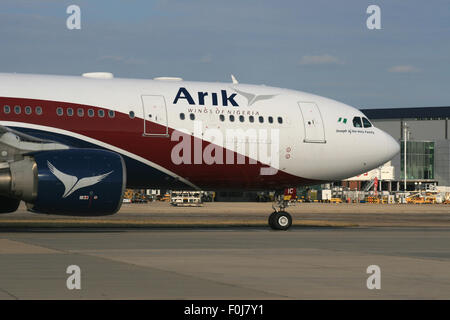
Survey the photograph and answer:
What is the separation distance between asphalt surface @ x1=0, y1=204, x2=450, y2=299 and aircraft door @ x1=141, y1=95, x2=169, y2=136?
3.15 metres

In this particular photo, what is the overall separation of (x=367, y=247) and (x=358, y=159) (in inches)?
316

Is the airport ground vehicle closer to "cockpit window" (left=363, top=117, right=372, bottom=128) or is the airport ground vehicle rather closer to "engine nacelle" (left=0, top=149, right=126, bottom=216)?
"cockpit window" (left=363, top=117, right=372, bottom=128)

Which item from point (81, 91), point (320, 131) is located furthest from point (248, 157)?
point (81, 91)

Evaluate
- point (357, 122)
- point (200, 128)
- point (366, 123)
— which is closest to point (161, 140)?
point (200, 128)

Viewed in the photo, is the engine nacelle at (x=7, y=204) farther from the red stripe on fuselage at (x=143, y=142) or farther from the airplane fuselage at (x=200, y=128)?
the red stripe on fuselage at (x=143, y=142)

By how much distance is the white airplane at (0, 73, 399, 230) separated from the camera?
67.6 feet

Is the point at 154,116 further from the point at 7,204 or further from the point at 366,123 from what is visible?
the point at 366,123

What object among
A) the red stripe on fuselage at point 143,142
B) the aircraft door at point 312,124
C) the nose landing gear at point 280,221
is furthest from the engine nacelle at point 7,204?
the aircraft door at point 312,124

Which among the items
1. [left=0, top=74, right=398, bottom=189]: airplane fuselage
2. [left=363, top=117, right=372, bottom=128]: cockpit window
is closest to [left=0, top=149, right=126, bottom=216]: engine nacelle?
[left=0, top=74, right=398, bottom=189]: airplane fuselage

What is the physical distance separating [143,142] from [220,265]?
1012cm

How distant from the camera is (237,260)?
53.8 ft

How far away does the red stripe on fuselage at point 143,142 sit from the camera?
23703 mm

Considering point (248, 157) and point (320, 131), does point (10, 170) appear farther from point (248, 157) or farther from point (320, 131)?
point (320, 131)

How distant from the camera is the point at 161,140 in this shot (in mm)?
25125
